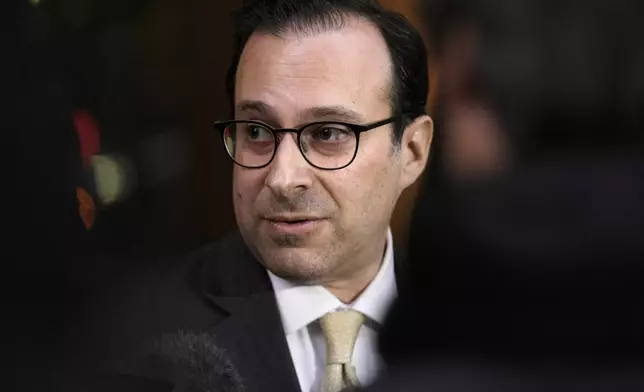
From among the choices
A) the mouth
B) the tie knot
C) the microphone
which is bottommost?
the microphone

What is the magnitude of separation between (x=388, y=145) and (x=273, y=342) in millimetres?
285

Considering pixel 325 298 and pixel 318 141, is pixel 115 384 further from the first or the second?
pixel 318 141

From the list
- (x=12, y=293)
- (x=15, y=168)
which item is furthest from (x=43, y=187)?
(x=12, y=293)

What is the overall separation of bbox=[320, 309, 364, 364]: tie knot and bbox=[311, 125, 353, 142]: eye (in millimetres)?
219

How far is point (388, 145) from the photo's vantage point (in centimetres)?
96

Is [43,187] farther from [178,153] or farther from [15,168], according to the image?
[178,153]

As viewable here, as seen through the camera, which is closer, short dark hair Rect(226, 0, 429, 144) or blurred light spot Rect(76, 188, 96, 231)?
short dark hair Rect(226, 0, 429, 144)

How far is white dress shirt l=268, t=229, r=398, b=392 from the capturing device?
1002 millimetres

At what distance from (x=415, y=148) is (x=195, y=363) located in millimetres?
384

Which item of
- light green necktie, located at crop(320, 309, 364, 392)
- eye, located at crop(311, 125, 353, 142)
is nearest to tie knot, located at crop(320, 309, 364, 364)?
light green necktie, located at crop(320, 309, 364, 392)

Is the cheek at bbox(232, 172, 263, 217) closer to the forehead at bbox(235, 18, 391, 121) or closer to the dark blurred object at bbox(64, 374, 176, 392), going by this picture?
the forehead at bbox(235, 18, 391, 121)

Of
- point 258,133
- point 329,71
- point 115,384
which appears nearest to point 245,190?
point 258,133

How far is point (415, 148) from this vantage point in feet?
3.22

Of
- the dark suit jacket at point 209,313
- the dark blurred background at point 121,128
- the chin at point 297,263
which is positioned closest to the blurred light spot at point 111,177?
the dark blurred background at point 121,128
